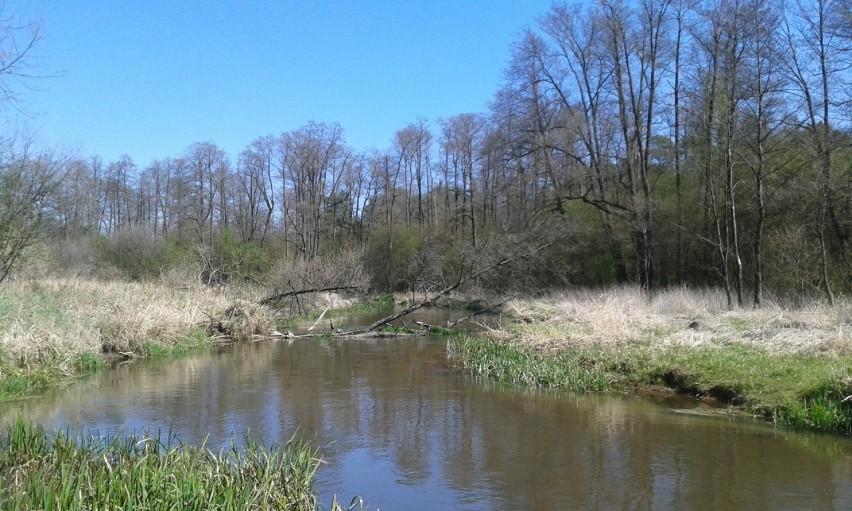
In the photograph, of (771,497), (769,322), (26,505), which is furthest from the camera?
(769,322)

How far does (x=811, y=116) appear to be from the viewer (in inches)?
913

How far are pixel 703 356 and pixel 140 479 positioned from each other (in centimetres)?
1129

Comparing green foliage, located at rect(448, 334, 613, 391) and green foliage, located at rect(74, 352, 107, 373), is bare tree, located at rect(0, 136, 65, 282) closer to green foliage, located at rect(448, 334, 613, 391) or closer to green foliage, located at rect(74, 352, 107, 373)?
green foliage, located at rect(74, 352, 107, 373)

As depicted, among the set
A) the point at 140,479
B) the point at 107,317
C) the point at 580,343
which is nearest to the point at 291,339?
the point at 107,317

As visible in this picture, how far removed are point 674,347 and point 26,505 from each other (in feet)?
42.0

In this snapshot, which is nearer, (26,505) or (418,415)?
(26,505)

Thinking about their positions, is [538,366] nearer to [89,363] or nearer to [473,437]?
[473,437]

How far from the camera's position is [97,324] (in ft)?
53.9

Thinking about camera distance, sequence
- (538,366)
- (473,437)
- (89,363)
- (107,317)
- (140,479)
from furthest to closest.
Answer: (107,317) → (89,363) → (538,366) → (473,437) → (140,479)

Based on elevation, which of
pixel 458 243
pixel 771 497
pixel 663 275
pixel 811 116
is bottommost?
pixel 771 497

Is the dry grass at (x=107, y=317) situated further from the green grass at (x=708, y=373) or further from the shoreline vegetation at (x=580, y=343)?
the green grass at (x=708, y=373)

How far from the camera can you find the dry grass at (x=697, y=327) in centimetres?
1348

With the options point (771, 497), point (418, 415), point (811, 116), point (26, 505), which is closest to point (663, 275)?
point (811, 116)

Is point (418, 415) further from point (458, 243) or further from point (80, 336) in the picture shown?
point (458, 243)
